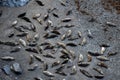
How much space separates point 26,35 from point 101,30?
3.75 ft

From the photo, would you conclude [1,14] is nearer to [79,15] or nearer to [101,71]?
[79,15]

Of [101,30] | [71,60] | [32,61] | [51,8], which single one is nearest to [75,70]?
[71,60]

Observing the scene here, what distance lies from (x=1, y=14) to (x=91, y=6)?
4.77 feet

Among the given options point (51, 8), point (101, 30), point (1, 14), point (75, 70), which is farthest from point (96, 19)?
point (1, 14)

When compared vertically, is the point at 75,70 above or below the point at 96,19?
below

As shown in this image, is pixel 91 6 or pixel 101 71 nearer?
pixel 101 71

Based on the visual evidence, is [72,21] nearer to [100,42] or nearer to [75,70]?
[100,42]

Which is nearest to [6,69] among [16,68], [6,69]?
[6,69]

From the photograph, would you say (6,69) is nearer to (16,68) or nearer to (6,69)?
(6,69)

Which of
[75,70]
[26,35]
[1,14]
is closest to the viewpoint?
[75,70]

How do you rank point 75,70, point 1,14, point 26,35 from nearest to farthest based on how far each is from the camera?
point 75,70 → point 26,35 → point 1,14

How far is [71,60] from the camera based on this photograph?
186 inches

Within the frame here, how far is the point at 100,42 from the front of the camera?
5027 mm

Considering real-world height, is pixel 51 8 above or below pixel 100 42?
above
